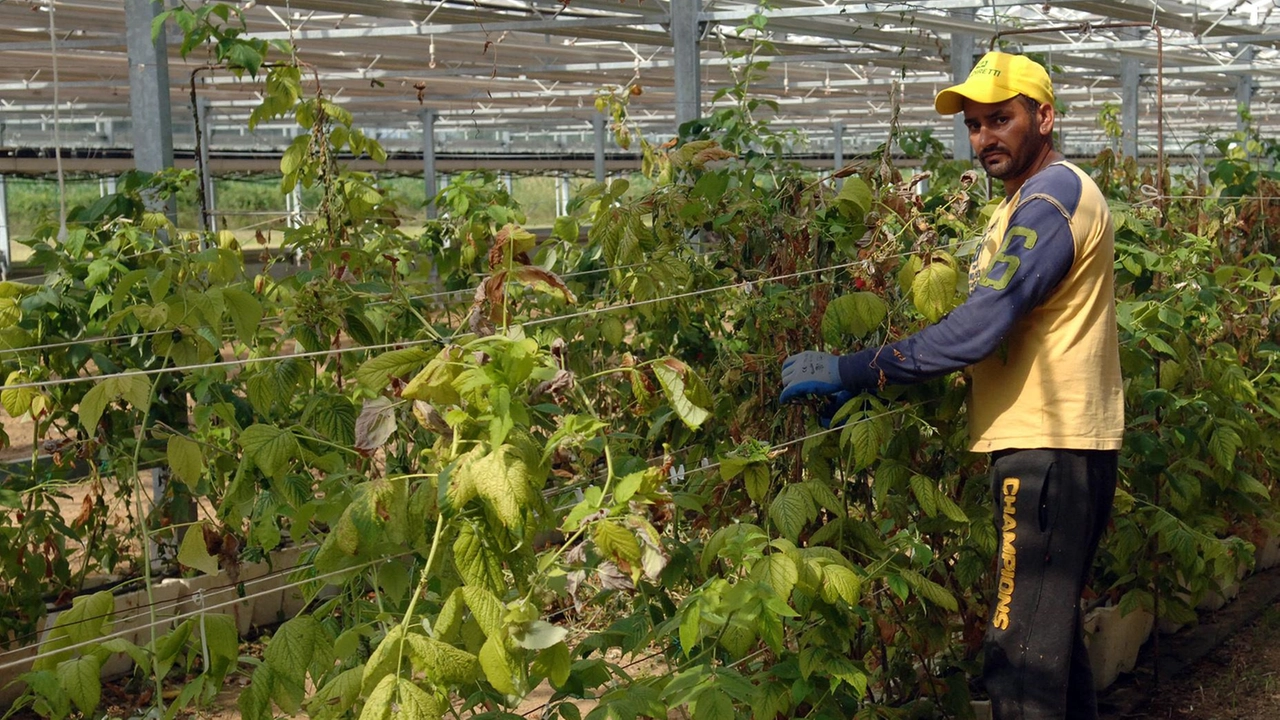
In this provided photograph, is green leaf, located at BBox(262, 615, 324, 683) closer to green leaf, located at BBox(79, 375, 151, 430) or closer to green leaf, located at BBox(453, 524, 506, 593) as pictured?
green leaf, located at BBox(453, 524, 506, 593)

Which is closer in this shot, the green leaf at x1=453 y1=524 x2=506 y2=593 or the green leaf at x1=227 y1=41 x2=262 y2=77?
the green leaf at x1=453 y1=524 x2=506 y2=593

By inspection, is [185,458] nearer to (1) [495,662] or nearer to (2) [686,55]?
(1) [495,662]

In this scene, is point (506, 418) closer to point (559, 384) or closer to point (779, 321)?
point (559, 384)

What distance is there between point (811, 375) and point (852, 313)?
20cm

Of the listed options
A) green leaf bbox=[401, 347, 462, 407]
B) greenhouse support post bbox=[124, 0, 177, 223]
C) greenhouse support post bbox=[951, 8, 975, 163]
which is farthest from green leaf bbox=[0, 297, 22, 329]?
greenhouse support post bbox=[951, 8, 975, 163]

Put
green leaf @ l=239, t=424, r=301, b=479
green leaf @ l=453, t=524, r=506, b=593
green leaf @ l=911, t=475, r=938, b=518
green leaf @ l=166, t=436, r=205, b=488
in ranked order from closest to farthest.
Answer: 1. green leaf @ l=453, t=524, r=506, b=593
2. green leaf @ l=239, t=424, r=301, b=479
3. green leaf @ l=166, t=436, r=205, b=488
4. green leaf @ l=911, t=475, r=938, b=518

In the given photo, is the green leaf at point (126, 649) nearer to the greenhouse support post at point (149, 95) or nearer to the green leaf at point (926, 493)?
the green leaf at point (926, 493)

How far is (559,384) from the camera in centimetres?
172

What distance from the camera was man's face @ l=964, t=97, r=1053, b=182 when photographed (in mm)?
2492

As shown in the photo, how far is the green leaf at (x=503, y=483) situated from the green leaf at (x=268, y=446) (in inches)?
21.8

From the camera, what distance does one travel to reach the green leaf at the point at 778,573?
200cm

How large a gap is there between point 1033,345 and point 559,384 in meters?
1.12

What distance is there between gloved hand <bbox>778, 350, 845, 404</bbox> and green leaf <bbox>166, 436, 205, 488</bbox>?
1055mm

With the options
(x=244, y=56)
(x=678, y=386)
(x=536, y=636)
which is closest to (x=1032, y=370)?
(x=678, y=386)
